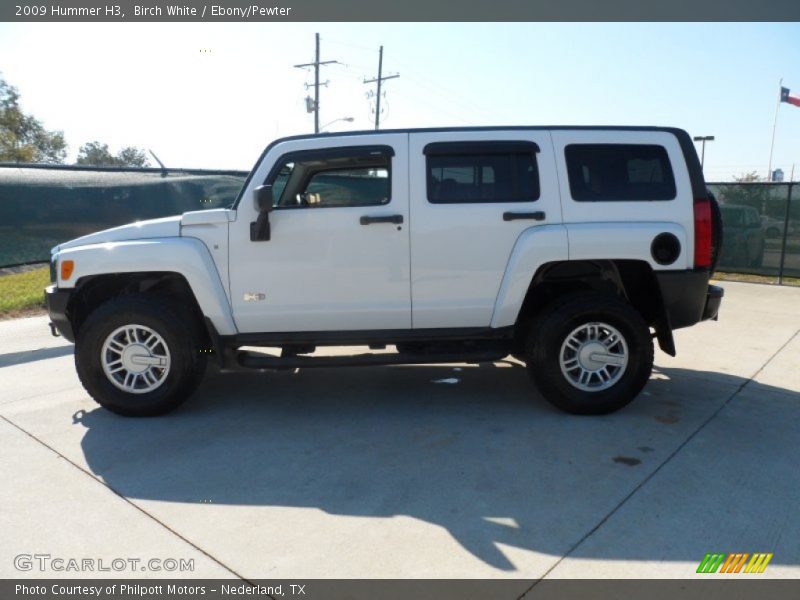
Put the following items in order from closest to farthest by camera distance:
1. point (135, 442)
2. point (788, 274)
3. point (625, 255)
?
point (135, 442)
point (625, 255)
point (788, 274)

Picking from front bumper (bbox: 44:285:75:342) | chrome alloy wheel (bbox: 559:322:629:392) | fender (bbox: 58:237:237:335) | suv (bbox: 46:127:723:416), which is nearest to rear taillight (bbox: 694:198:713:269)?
suv (bbox: 46:127:723:416)

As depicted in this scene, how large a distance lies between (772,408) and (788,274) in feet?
26.4

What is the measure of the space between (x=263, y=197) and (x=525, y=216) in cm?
188

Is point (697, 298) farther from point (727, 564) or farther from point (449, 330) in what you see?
point (727, 564)

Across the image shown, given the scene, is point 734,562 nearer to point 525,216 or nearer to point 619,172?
point 525,216

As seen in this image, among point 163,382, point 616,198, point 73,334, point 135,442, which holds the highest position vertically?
point 616,198

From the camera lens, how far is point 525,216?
4480 mm

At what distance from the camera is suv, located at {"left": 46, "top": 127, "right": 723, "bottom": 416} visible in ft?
14.7

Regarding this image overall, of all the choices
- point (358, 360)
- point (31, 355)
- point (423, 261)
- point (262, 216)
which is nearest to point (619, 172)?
point (423, 261)

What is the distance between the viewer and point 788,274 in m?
11.4

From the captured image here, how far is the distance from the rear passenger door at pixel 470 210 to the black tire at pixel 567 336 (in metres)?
0.46

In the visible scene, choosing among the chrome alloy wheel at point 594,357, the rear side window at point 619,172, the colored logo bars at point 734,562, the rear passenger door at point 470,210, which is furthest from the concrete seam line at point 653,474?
the rear side window at point 619,172

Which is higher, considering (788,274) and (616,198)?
(616,198)

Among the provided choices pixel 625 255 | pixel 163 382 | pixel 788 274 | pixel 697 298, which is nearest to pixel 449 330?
pixel 625 255
